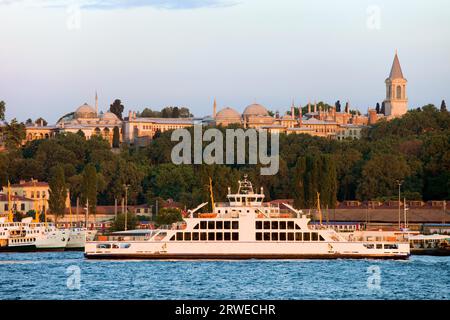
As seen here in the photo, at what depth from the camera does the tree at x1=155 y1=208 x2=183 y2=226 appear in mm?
82562

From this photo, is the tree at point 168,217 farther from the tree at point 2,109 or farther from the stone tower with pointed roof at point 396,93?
the stone tower with pointed roof at point 396,93

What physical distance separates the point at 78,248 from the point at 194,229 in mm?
17482

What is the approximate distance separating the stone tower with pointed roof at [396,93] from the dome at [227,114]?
58.5ft

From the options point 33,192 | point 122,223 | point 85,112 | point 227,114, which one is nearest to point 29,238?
point 122,223

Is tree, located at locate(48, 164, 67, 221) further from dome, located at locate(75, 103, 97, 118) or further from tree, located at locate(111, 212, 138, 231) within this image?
dome, located at locate(75, 103, 97, 118)

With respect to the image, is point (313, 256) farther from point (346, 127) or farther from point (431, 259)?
point (346, 127)

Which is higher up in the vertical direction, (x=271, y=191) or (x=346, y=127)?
(x=346, y=127)

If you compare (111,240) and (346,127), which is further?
(346,127)

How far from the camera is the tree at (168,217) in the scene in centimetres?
8256

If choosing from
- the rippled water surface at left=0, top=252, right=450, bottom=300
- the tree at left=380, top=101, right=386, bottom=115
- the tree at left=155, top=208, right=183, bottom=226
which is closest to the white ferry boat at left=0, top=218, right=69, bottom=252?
the tree at left=155, top=208, right=183, bottom=226
